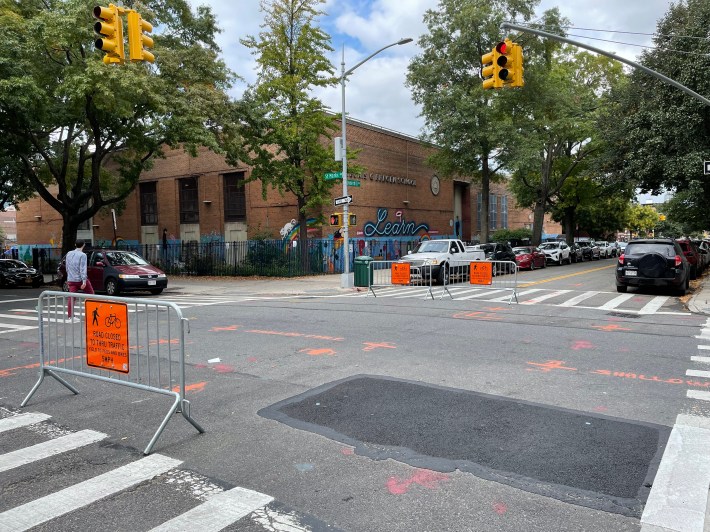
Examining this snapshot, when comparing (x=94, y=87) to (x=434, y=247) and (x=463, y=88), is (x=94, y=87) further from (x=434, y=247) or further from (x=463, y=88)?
(x=463, y=88)

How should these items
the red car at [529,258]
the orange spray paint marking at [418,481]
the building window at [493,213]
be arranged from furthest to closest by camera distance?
1. the building window at [493,213]
2. the red car at [529,258]
3. the orange spray paint marking at [418,481]

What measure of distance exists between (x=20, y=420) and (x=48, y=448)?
1.07 metres

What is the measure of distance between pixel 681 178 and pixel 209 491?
2659 centimetres

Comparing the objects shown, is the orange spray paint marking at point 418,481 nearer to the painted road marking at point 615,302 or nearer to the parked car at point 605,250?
the painted road marking at point 615,302

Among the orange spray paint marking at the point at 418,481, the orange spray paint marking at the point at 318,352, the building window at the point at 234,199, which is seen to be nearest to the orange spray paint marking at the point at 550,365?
the orange spray paint marking at the point at 318,352

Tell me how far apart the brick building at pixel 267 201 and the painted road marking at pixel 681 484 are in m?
25.7

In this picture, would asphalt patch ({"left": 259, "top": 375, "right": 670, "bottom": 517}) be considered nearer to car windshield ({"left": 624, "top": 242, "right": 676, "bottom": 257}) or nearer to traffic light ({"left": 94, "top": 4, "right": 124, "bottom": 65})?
traffic light ({"left": 94, "top": 4, "right": 124, "bottom": 65})

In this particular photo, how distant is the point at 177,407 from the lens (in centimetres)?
511

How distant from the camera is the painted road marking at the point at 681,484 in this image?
11.2 feet

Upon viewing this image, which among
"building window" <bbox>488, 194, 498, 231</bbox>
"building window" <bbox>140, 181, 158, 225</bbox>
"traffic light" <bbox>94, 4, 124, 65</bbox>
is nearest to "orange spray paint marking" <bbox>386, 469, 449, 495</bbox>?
"traffic light" <bbox>94, 4, 124, 65</bbox>

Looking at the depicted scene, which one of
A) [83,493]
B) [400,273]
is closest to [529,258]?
[400,273]

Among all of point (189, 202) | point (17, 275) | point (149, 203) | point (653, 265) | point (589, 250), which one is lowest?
point (17, 275)

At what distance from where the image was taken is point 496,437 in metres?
4.80

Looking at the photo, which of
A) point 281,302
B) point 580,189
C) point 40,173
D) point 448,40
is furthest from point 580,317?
point 580,189
